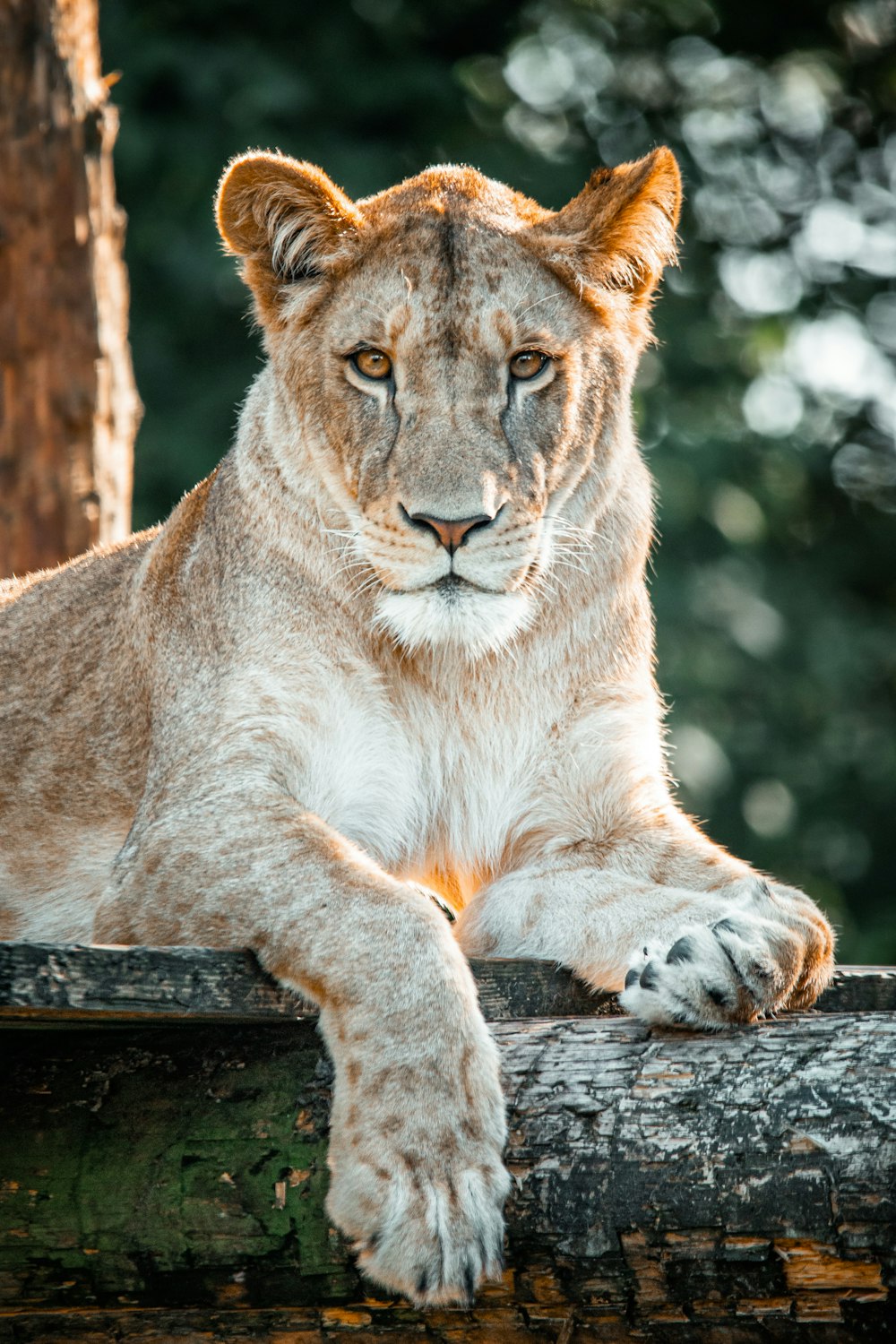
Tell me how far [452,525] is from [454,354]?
40 centimetres

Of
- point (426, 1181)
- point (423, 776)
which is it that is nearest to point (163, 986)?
point (426, 1181)

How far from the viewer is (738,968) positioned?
8.23 ft

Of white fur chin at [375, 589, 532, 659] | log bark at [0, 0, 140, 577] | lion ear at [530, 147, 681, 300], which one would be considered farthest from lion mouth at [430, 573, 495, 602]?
log bark at [0, 0, 140, 577]

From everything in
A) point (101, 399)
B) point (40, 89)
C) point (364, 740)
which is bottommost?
point (364, 740)

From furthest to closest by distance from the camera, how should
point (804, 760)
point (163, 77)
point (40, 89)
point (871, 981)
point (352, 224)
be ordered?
point (804, 760)
point (163, 77)
point (40, 89)
point (352, 224)
point (871, 981)

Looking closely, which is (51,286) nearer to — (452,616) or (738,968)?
(452,616)

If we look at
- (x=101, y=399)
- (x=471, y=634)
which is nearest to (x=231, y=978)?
(x=471, y=634)

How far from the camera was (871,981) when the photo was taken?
2.84 meters

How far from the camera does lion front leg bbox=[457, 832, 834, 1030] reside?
2453mm

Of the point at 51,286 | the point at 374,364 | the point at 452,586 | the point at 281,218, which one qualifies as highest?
the point at 51,286

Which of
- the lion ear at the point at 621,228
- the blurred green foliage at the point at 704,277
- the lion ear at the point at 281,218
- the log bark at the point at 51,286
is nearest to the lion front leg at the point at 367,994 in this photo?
the lion ear at the point at 281,218

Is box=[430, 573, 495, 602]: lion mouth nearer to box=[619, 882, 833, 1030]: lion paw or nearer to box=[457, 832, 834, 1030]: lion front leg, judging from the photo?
box=[457, 832, 834, 1030]: lion front leg

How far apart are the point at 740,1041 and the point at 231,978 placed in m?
0.75

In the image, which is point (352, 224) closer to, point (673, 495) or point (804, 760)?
point (673, 495)
